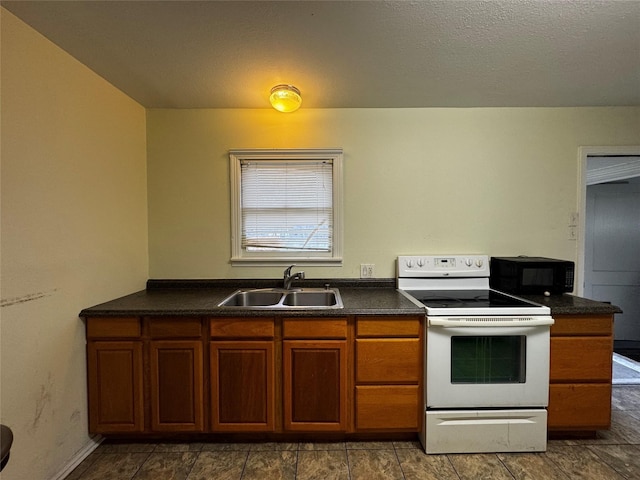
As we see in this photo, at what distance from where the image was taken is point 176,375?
181cm

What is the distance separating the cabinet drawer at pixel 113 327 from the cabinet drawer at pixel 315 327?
911mm

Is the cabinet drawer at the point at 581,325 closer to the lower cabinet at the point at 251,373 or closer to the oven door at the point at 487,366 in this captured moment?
the oven door at the point at 487,366

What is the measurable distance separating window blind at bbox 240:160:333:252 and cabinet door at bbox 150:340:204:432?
94 centimetres

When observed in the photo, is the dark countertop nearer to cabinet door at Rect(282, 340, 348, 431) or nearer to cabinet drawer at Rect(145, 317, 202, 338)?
cabinet drawer at Rect(145, 317, 202, 338)

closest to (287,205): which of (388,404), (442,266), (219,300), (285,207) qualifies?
(285,207)

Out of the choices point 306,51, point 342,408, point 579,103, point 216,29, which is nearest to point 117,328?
point 342,408

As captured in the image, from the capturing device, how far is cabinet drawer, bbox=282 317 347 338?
71.0 inches

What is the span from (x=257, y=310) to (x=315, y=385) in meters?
0.58

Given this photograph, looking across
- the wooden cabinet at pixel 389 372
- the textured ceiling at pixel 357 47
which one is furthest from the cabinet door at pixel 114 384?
the textured ceiling at pixel 357 47

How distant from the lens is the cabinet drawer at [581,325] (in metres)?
1.81

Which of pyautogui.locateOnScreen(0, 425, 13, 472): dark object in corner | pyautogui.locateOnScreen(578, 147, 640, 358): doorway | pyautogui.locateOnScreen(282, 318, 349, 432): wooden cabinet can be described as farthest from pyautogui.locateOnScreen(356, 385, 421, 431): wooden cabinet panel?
pyautogui.locateOnScreen(578, 147, 640, 358): doorway

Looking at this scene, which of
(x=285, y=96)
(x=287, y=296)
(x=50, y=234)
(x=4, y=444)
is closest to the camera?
(x=4, y=444)

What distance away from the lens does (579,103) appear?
235 cm

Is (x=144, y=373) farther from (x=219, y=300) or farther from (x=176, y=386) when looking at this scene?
(x=219, y=300)
